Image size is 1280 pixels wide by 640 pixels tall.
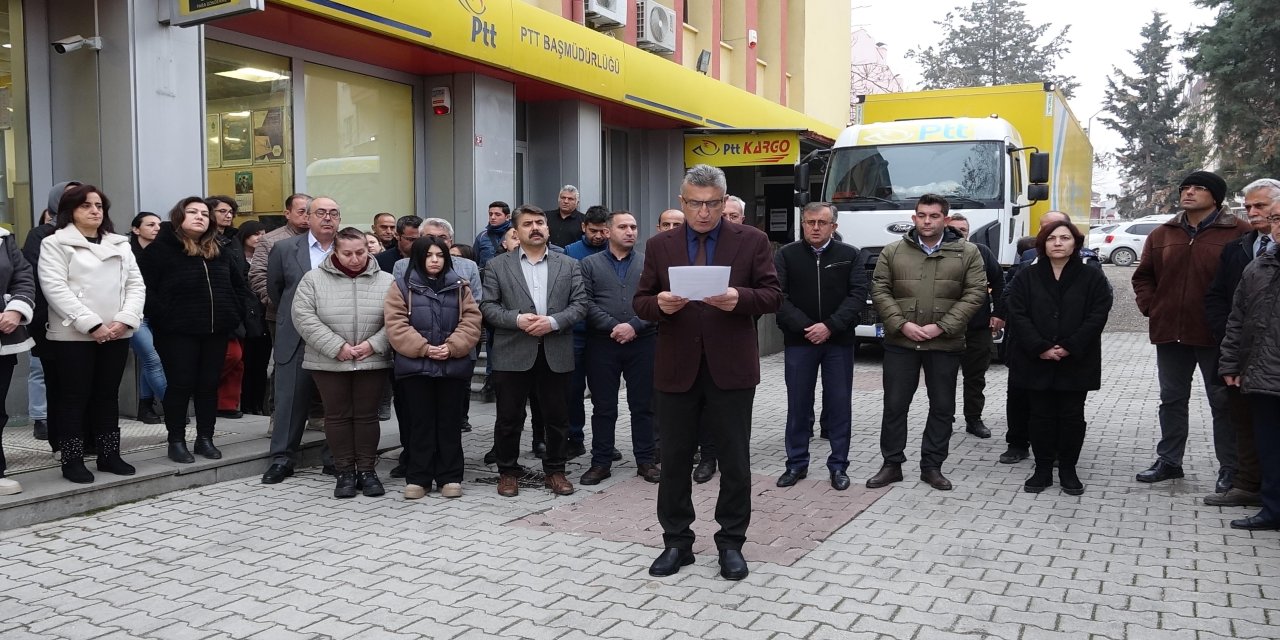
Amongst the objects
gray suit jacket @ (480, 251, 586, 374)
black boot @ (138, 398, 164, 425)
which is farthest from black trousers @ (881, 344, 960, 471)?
black boot @ (138, 398, 164, 425)

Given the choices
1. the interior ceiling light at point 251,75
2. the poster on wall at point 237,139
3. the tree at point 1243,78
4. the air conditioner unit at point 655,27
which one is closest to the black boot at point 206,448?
the poster on wall at point 237,139

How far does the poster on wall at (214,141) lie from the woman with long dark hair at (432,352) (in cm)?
452

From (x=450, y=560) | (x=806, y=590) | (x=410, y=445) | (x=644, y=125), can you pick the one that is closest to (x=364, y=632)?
(x=450, y=560)

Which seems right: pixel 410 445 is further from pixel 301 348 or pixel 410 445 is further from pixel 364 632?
pixel 364 632

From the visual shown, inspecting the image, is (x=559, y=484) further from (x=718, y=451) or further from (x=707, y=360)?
(x=707, y=360)

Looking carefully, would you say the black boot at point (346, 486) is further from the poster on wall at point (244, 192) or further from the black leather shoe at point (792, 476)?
the poster on wall at point (244, 192)

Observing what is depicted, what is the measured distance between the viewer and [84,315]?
5.98 m

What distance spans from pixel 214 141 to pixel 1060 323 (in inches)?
313

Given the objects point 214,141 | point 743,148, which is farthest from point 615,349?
point 743,148

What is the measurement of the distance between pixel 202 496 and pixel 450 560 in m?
2.26

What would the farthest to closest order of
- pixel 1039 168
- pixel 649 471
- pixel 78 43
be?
1. pixel 1039 168
2. pixel 78 43
3. pixel 649 471

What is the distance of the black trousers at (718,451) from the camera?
16.6ft

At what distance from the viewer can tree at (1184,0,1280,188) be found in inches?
1148

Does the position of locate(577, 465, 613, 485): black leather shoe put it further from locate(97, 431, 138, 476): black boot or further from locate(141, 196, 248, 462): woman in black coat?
locate(97, 431, 138, 476): black boot
